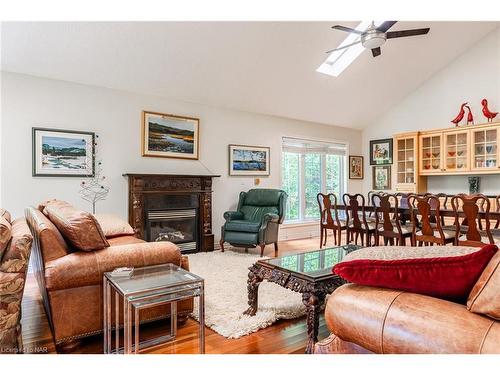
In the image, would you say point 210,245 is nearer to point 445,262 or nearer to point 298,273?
point 298,273

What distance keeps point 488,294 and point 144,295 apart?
1.47 metres

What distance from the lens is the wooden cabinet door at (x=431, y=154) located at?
19.7 ft

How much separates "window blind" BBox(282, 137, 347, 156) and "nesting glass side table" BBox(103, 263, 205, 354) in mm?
4725

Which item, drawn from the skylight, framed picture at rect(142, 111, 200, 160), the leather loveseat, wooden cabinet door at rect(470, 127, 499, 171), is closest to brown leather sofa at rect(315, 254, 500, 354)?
the leather loveseat

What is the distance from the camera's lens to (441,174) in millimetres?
6027

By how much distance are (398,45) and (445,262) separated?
5052 millimetres

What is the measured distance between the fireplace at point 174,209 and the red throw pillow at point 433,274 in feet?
12.8

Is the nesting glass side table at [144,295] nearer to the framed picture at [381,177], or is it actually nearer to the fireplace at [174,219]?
the fireplace at [174,219]

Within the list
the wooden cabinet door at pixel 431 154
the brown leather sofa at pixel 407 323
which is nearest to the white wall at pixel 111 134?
the wooden cabinet door at pixel 431 154

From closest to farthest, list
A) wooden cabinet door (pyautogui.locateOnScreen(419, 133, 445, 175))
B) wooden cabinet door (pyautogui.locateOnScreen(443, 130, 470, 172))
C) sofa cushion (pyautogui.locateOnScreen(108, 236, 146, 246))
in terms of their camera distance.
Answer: sofa cushion (pyautogui.locateOnScreen(108, 236, 146, 246))
wooden cabinet door (pyautogui.locateOnScreen(443, 130, 470, 172))
wooden cabinet door (pyautogui.locateOnScreen(419, 133, 445, 175))

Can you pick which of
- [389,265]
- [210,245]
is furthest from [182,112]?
[389,265]

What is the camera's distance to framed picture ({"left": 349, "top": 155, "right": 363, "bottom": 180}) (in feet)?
24.5

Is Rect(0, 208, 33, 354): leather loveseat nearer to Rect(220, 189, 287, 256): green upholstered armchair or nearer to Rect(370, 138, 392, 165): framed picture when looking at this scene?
Rect(220, 189, 287, 256): green upholstered armchair

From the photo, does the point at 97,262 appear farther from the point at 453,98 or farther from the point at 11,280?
the point at 453,98
